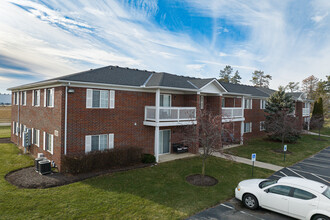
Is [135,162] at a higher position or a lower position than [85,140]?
lower

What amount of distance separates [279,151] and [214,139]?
1257cm

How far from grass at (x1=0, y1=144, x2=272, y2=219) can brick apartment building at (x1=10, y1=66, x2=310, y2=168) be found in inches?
109

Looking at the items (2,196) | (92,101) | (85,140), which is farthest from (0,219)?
(92,101)

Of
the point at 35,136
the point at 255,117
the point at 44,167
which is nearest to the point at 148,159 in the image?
the point at 44,167

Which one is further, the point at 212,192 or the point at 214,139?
the point at 214,139

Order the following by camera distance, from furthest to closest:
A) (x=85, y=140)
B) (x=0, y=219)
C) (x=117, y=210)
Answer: (x=85, y=140), (x=117, y=210), (x=0, y=219)

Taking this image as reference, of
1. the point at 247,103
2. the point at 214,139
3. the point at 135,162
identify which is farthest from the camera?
the point at 247,103

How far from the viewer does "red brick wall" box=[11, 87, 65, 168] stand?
1185 cm

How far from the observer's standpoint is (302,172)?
13180 millimetres

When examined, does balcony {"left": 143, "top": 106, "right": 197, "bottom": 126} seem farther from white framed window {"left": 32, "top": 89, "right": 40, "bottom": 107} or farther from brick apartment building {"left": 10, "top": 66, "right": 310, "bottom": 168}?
white framed window {"left": 32, "top": 89, "right": 40, "bottom": 107}

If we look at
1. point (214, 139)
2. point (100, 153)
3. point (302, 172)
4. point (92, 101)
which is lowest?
point (302, 172)

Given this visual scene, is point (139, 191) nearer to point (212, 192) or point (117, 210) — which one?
point (117, 210)

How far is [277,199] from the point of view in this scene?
7551 mm

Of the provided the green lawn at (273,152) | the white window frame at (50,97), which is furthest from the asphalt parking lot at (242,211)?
the white window frame at (50,97)
